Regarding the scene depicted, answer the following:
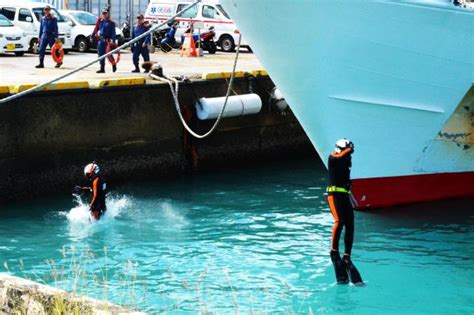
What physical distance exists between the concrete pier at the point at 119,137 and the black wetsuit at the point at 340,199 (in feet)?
21.6

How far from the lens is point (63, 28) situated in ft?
88.6

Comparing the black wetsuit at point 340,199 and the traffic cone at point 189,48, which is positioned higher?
the traffic cone at point 189,48

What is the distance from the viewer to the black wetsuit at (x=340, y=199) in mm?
10438

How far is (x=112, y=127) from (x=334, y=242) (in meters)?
7.40

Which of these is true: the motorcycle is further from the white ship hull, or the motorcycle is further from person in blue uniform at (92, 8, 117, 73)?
the white ship hull

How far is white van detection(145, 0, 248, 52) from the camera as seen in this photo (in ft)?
98.4

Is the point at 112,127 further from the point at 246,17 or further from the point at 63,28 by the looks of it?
the point at 63,28

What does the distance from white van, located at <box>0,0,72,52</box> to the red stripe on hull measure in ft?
47.6

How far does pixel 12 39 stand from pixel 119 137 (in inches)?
341

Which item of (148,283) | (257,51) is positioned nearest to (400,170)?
(257,51)

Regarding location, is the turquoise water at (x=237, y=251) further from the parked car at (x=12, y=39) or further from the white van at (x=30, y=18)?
the white van at (x=30, y=18)

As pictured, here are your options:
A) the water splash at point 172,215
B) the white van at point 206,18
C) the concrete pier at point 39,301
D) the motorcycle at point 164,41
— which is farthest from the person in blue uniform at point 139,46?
the concrete pier at point 39,301

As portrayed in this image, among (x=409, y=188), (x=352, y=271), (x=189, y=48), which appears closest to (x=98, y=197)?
(x=352, y=271)

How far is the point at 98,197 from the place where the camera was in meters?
13.3
